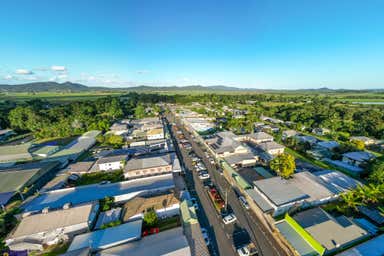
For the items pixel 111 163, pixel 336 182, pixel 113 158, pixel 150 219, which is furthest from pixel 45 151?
pixel 336 182

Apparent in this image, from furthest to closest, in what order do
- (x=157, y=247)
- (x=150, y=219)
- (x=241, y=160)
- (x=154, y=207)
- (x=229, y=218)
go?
(x=241, y=160), (x=154, y=207), (x=229, y=218), (x=150, y=219), (x=157, y=247)

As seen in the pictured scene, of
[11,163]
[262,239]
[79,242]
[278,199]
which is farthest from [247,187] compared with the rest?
[11,163]

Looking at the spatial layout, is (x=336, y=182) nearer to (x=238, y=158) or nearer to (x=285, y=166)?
(x=285, y=166)

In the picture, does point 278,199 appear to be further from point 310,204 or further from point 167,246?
point 167,246

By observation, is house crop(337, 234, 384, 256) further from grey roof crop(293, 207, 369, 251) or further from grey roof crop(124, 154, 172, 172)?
grey roof crop(124, 154, 172, 172)

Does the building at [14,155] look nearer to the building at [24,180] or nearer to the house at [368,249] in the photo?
the building at [24,180]

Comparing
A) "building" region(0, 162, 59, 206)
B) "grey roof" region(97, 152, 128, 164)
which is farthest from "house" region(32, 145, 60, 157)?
"grey roof" region(97, 152, 128, 164)
